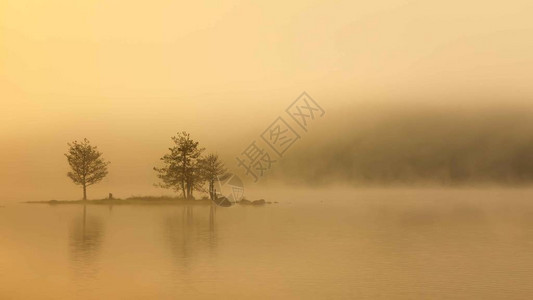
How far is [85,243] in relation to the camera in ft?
141

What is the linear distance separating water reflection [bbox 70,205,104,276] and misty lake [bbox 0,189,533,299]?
0.21ft

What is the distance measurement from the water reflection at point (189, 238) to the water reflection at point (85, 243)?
422 centimetres

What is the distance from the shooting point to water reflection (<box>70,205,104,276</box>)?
32438 mm

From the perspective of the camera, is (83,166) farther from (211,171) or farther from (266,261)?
(266,261)

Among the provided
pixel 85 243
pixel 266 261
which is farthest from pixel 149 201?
pixel 266 261

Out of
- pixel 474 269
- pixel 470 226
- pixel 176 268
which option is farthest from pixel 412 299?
pixel 470 226

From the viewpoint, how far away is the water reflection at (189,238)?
35938 millimetres

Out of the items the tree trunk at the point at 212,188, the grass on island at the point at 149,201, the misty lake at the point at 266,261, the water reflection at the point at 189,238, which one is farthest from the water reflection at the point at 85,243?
the tree trunk at the point at 212,188

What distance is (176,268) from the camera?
31.7 m

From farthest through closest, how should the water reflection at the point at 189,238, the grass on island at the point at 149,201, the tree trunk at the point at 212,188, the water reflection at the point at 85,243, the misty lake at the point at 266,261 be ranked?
the tree trunk at the point at 212,188
the grass on island at the point at 149,201
the water reflection at the point at 189,238
the water reflection at the point at 85,243
the misty lake at the point at 266,261

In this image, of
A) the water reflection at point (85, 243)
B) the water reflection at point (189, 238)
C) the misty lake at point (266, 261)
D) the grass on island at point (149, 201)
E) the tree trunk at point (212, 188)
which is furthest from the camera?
the tree trunk at point (212, 188)

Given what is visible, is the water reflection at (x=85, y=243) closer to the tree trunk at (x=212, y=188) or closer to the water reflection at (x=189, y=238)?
the water reflection at (x=189, y=238)

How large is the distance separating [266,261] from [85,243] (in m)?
13.9

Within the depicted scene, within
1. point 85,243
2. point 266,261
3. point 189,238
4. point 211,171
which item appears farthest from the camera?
point 211,171
